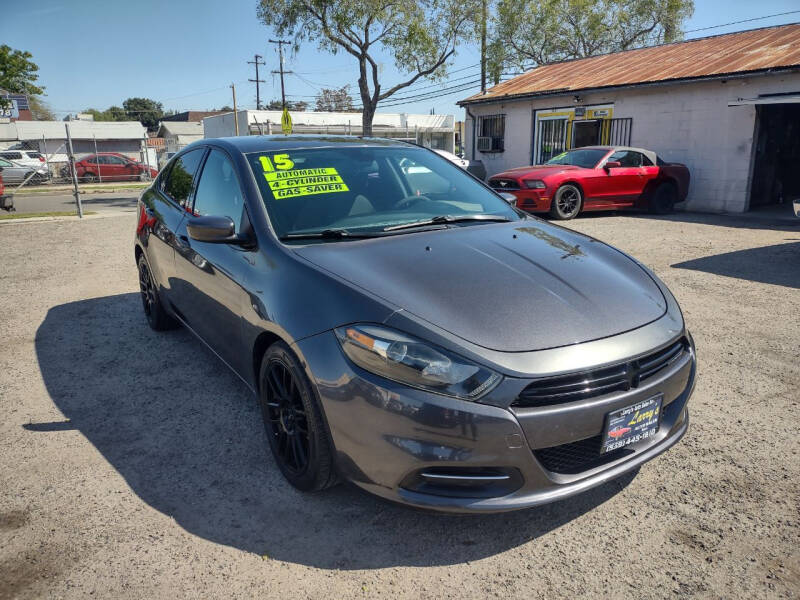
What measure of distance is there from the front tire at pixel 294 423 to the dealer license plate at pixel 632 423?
1084mm

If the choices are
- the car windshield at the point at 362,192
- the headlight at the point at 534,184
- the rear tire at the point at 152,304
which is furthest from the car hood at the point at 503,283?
the headlight at the point at 534,184

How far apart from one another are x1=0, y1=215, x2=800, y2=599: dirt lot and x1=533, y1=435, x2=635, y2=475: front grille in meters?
0.36

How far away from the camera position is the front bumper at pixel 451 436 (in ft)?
6.59

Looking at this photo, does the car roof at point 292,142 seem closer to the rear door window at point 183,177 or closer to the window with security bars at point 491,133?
the rear door window at point 183,177

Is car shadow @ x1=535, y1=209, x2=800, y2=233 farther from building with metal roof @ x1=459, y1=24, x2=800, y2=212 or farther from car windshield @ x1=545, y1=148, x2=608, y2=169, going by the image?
car windshield @ x1=545, y1=148, x2=608, y2=169

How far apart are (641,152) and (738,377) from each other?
980cm

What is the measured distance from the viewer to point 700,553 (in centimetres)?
225

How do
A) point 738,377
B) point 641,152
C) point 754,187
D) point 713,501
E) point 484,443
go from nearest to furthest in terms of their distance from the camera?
1. point 484,443
2. point 713,501
3. point 738,377
4. point 641,152
5. point 754,187

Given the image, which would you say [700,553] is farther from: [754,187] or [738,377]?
[754,187]

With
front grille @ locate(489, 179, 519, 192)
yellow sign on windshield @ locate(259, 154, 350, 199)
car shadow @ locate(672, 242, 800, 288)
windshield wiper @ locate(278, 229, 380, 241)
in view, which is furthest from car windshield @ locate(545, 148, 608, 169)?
windshield wiper @ locate(278, 229, 380, 241)

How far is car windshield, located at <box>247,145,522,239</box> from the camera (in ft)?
9.91

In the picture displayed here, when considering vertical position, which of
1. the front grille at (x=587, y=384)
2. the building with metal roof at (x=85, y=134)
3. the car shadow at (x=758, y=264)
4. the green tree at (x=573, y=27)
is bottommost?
the car shadow at (x=758, y=264)

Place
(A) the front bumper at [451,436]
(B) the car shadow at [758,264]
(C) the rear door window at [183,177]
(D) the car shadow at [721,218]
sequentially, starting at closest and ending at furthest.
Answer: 1. (A) the front bumper at [451,436]
2. (C) the rear door window at [183,177]
3. (B) the car shadow at [758,264]
4. (D) the car shadow at [721,218]

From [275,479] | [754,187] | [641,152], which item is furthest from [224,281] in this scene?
[754,187]
